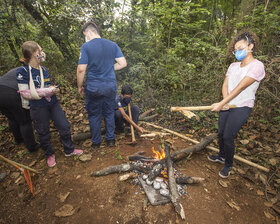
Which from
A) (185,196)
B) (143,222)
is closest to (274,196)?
(185,196)

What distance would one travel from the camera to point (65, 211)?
7.02 feet

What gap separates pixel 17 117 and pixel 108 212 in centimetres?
271

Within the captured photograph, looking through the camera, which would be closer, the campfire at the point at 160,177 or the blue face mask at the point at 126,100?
the campfire at the point at 160,177

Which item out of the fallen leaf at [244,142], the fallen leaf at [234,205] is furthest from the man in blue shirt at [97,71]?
the fallen leaf at [244,142]

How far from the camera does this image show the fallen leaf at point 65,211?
2.10 meters

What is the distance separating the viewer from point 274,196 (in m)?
2.52

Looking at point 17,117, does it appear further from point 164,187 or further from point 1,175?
point 164,187

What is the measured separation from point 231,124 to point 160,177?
1.52 metres

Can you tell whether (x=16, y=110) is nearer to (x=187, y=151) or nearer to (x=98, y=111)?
(x=98, y=111)

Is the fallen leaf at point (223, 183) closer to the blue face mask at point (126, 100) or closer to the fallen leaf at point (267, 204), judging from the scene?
the fallen leaf at point (267, 204)

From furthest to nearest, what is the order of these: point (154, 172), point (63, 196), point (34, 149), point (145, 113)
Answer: point (145, 113) → point (34, 149) → point (154, 172) → point (63, 196)

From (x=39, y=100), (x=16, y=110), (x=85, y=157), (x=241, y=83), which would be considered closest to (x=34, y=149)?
(x=16, y=110)

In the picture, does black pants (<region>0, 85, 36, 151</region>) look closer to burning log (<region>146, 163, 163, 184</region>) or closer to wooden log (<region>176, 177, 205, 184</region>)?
burning log (<region>146, 163, 163, 184</region>)

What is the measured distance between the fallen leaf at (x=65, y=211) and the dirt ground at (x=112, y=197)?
50 mm
